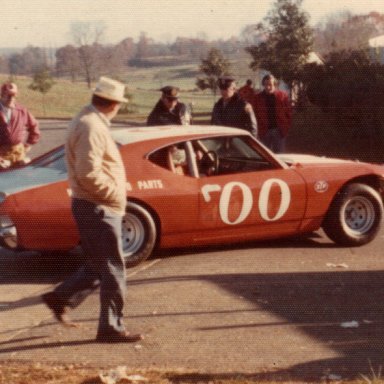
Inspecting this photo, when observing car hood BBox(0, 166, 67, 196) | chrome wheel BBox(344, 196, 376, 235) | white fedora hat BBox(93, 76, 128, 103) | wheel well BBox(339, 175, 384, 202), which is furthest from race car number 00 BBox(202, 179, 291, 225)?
white fedora hat BBox(93, 76, 128, 103)

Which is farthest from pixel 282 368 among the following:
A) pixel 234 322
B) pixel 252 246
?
pixel 252 246

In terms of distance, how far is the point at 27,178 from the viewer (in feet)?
27.6

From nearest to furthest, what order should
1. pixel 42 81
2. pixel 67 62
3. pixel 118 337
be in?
1. pixel 118 337
2. pixel 42 81
3. pixel 67 62

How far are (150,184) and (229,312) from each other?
212 cm

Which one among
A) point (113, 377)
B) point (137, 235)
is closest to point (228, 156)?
point (137, 235)

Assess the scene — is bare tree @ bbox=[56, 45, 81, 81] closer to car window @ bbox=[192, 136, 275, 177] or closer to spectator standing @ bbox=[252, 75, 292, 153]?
spectator standing @ bbox=[252, 75, 292, 153]

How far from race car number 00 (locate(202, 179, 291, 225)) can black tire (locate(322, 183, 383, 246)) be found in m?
0.60

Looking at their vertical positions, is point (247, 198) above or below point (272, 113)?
below

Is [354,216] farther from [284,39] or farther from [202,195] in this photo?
[284,39]

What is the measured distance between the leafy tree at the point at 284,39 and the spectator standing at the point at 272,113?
29232 millimetres

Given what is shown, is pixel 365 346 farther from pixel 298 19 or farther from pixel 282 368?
pixel 298 19

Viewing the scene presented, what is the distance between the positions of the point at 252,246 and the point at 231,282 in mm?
1669

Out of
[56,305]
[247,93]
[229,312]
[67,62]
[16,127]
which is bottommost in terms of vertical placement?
[229,312]

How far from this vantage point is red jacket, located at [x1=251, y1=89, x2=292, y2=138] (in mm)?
12781
